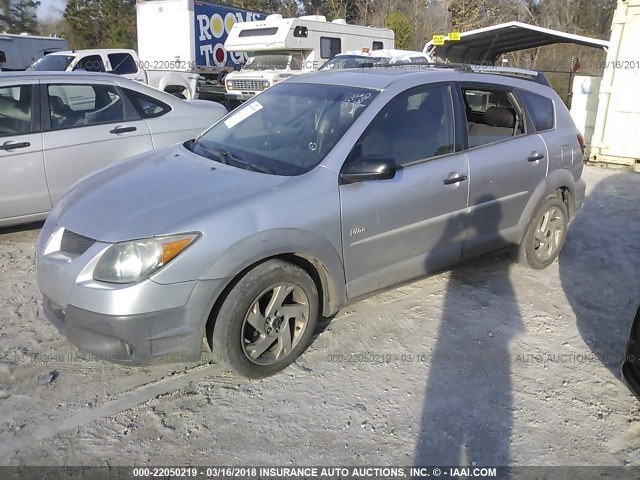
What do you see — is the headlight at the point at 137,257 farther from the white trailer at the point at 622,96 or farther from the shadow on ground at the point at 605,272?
the white trailer at the point at 622,96

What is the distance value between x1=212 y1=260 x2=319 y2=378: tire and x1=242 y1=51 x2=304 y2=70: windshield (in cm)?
1359

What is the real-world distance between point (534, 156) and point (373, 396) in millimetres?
2621

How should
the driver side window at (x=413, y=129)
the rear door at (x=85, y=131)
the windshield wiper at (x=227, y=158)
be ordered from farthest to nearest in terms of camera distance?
the rear door at (x=85, y=131) < the driver side window at (x=413, y=129) < the windshield wiper at (x=227, y=158)

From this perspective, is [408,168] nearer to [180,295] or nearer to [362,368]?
[362,368]

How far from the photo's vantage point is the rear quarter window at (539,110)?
15.5 ft

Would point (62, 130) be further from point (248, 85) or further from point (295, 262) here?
point (248, 85)

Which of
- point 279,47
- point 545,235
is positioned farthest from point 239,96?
point 545,235

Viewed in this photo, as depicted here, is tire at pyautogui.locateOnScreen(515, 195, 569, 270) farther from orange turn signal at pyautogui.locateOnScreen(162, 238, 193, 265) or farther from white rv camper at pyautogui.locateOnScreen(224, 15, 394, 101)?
white rv camper at pyautogui.locateOnScreen(224, 15, 394, 101)

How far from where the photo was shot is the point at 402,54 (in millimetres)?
14422

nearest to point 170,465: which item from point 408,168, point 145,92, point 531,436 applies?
point 531,436

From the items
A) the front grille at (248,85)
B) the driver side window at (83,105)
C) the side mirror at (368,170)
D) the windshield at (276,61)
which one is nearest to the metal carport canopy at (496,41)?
the windshield at (276,61)

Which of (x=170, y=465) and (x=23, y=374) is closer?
(x=170, y=465)

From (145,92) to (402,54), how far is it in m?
9.91

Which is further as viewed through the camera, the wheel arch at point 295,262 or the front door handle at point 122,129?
the front door handle at point 122,129
